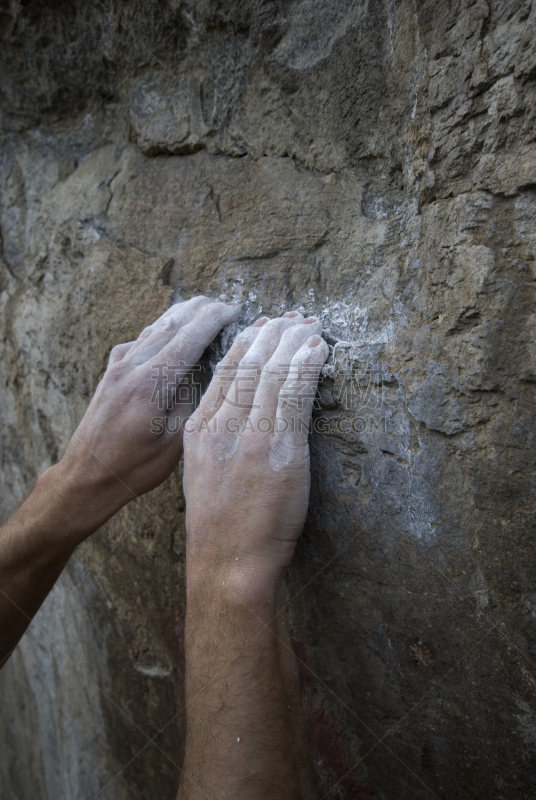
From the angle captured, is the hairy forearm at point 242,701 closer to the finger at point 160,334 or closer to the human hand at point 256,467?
the human hand at point 256,467

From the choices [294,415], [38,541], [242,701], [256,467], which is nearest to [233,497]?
[256,467]

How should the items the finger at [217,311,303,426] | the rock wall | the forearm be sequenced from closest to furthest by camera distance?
the rock wall → the finger at [217,311,303,426] → the forearm

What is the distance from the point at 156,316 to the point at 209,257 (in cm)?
17

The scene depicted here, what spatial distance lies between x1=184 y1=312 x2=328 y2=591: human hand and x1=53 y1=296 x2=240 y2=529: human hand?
0.41 ft

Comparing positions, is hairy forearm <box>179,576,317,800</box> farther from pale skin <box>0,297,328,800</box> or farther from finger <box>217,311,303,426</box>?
finger <box>217,311,303,426</box>

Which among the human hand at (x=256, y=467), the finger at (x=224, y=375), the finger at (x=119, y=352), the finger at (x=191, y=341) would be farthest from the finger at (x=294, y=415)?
the finger at (x=119, y=352)

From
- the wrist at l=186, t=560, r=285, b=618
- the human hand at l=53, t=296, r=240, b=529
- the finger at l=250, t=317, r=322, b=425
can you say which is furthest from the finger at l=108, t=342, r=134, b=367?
the wrist at l=186, t=560, r=285, b=618

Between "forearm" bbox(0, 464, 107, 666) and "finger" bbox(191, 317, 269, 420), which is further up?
"finger" bbox(191, 317, 269, 420)

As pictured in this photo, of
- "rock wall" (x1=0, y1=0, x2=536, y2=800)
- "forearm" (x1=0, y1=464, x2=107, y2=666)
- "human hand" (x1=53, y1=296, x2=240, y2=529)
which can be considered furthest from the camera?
"forearm" (x1=0, y1=464, x2=107, y2=666)

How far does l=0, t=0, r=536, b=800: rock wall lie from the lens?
84 centimetres

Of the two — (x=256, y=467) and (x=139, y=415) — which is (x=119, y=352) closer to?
(x=139, y=415)

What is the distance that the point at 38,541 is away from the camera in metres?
1.20

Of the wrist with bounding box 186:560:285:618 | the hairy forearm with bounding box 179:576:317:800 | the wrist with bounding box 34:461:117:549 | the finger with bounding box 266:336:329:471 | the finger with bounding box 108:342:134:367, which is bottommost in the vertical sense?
the hairy forearm with bounding box 179:576:317:800

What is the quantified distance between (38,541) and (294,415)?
→ 2.18ft
